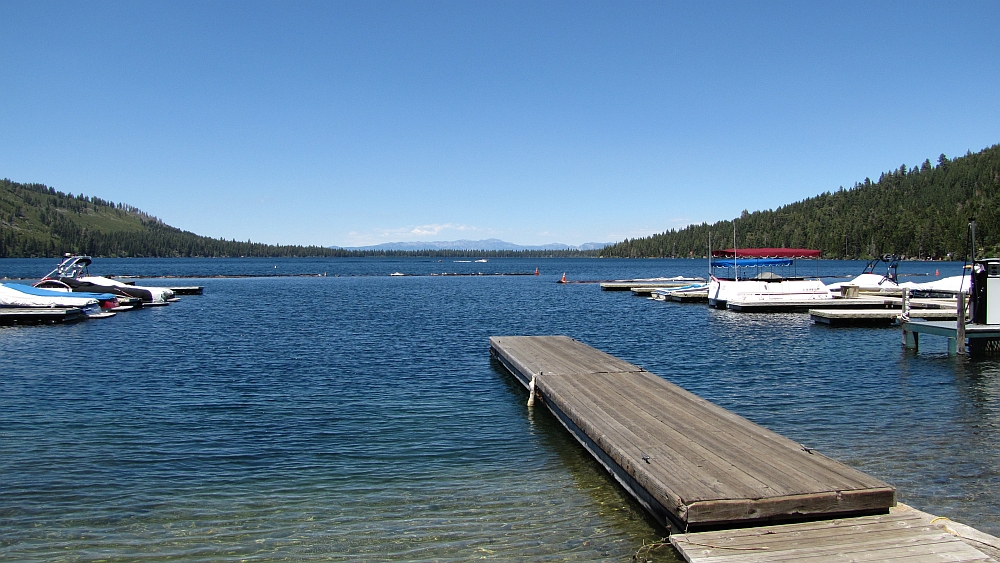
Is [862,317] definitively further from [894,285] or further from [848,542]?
[848,542]

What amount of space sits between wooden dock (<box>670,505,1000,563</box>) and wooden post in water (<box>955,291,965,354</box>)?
57.4 ft

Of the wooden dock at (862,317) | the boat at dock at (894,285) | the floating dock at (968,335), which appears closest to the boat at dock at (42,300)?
the wooden dock at (862,317)

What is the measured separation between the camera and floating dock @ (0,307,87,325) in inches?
1359

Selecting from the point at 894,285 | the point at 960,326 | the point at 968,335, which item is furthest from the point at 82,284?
the point at 894,285

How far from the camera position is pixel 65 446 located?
12.4 meters

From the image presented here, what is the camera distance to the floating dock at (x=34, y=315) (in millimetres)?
34531

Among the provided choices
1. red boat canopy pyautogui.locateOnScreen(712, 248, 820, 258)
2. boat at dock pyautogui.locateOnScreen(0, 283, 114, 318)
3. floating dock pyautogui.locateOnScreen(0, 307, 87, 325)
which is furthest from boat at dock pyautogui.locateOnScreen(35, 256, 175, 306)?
red boat canopy pyautogui.locateOnScreen(712, 248, 820, 258)

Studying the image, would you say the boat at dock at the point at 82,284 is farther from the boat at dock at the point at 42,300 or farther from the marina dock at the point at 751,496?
the marina dock at the point at 751,496

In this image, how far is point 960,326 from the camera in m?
22.1

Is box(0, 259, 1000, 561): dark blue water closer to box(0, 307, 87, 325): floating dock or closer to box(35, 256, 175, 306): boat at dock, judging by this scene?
box(0, 307, 87, 325): floating dock

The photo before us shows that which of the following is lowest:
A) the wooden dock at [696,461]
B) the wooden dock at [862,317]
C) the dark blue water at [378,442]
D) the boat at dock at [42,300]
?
the dark blue water at [378,442]

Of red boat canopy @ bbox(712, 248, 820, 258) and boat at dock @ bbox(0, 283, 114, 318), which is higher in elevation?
red boat canopy @ bbox(712, 248, 820, 258)

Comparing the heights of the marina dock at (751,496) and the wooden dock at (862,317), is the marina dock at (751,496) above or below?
above

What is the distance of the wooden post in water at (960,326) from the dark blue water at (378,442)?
0.63 metres
